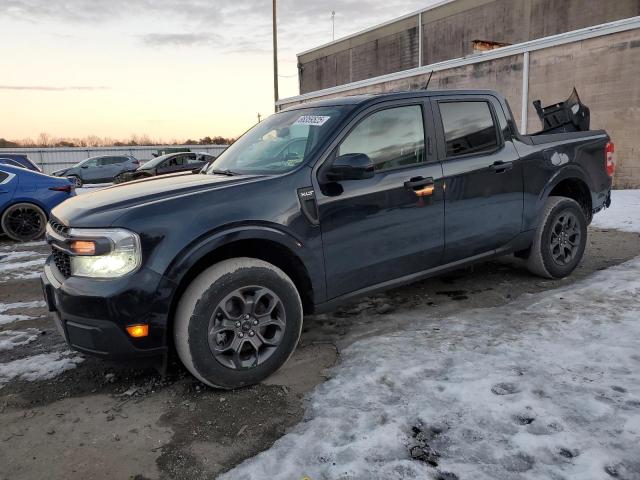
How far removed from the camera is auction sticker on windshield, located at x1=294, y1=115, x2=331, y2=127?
3.55 m

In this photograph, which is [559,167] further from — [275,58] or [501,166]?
[275,58]

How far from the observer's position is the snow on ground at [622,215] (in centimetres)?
769

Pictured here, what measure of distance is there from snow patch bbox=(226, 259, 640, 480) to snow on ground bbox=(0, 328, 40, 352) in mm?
2555

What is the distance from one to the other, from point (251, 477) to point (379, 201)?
1948 mm

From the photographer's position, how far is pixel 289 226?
308 centimetres

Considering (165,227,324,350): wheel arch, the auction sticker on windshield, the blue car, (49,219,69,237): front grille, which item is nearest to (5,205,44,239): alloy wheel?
the blue car

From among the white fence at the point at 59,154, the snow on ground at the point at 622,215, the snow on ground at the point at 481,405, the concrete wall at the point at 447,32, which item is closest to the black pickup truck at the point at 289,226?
the snow on ground at the point at 481,405

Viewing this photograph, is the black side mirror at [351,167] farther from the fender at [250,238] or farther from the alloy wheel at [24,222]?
the alloy wheel at [24,222]

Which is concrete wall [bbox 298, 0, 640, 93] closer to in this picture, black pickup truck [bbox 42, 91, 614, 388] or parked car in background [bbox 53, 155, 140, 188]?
parked car in background [bbox 53, 155, 140, 188]

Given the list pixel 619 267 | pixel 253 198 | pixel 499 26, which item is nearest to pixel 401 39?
pixel 499 26

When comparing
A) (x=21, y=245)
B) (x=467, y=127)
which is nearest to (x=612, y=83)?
(x=467, y=127)

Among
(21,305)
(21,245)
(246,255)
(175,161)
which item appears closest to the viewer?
(246,255)

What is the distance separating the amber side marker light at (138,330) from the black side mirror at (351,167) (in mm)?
1454

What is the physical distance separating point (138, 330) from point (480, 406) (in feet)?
6.14
